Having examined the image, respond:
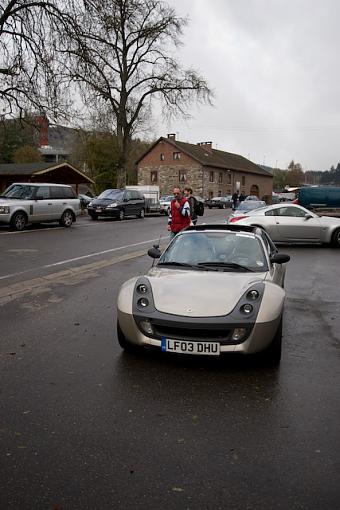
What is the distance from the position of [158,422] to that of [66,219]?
17989mm

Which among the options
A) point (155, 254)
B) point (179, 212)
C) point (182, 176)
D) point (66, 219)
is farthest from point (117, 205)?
point (182, 176)

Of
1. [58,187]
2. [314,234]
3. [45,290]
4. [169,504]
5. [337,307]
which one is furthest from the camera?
[58,187]

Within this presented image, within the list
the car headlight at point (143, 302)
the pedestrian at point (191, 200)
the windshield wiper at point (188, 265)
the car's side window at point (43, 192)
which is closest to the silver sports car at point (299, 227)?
the pedestrian at point (191, 200)

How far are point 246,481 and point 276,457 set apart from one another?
349 millimetres

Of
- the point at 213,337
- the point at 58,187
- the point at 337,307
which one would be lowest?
the point at 337,307

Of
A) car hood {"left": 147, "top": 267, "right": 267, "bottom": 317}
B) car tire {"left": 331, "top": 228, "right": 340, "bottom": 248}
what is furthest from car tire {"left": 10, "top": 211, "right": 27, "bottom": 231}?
car hood {"left": 147, "top": 267, "right": 267, "bottom": 317}

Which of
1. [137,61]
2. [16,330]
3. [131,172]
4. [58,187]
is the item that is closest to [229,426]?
[16,330]

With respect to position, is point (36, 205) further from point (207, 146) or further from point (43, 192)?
point (207, 146)

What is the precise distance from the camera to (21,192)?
19.3 m

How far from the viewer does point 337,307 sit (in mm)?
7109

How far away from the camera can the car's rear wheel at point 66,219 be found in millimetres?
20438

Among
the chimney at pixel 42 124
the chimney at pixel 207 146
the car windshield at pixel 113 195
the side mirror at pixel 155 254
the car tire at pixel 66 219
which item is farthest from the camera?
the chimney at pixel 207 146

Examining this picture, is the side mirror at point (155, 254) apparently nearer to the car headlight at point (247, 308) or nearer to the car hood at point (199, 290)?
the car hood at point (199, 290)

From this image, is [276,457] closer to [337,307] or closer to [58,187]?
[337,307]
